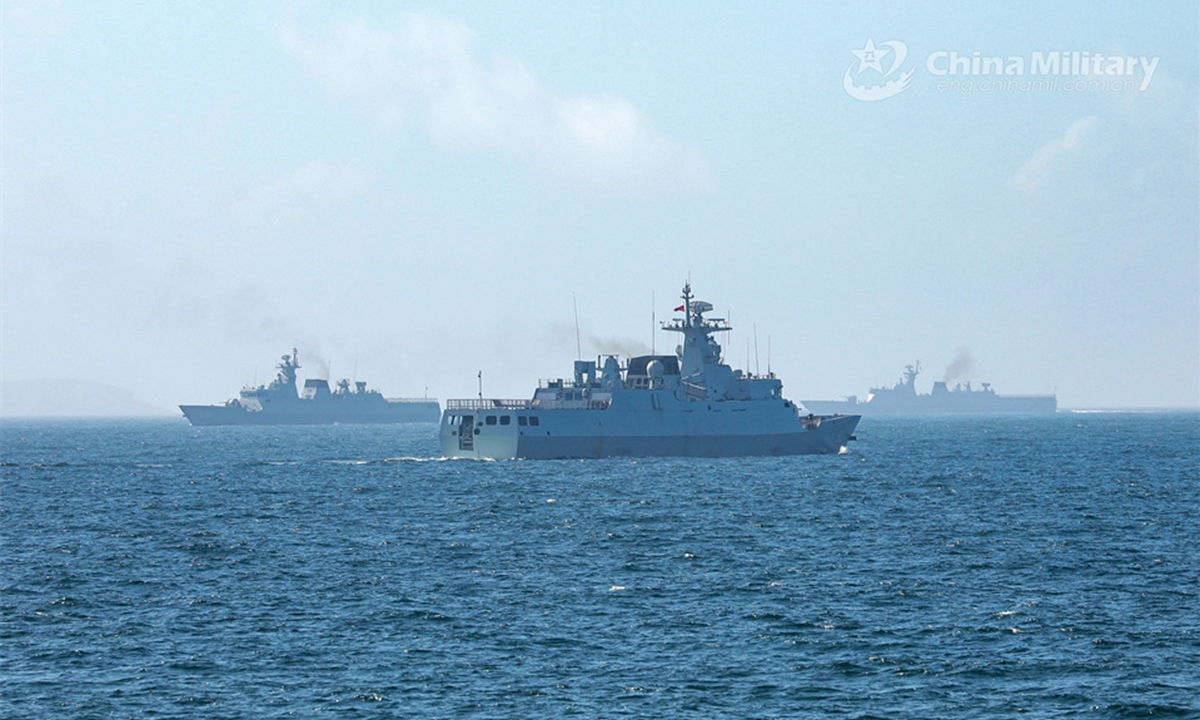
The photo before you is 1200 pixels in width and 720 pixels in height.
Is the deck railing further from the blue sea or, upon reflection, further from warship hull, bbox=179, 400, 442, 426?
warship hull, bbox=179, 400, 442, 426

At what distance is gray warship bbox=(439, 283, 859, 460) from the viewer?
218 ft

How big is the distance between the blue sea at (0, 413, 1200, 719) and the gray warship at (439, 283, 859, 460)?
31.6 ft

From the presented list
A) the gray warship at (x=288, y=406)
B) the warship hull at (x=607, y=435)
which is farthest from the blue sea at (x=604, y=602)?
the gray warship at (x=288, y=406)

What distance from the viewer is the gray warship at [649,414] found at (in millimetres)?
66562

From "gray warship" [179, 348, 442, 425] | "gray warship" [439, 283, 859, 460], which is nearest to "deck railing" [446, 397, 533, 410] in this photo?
"gray warship" [439, 283, 859, 460]

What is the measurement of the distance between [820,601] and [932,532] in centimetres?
1375

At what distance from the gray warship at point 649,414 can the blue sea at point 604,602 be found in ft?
31.6

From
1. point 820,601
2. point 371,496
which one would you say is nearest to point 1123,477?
point 371,496

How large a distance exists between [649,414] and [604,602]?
39.4 metres

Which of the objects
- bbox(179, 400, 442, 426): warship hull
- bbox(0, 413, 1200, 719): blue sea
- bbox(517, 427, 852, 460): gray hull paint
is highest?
bbox(179, 400, 442, 426): warship hull

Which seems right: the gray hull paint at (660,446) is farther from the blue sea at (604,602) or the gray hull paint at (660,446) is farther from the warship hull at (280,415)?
the warship hull at (280,415)

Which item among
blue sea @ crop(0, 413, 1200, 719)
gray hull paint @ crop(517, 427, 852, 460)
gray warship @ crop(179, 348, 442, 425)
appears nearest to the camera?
blue sea @ crop(0, 413, 1200, 719)

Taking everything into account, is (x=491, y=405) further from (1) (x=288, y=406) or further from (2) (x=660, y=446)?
(1) (x=288, y=406)

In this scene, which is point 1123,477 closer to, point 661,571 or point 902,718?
point 661,571
